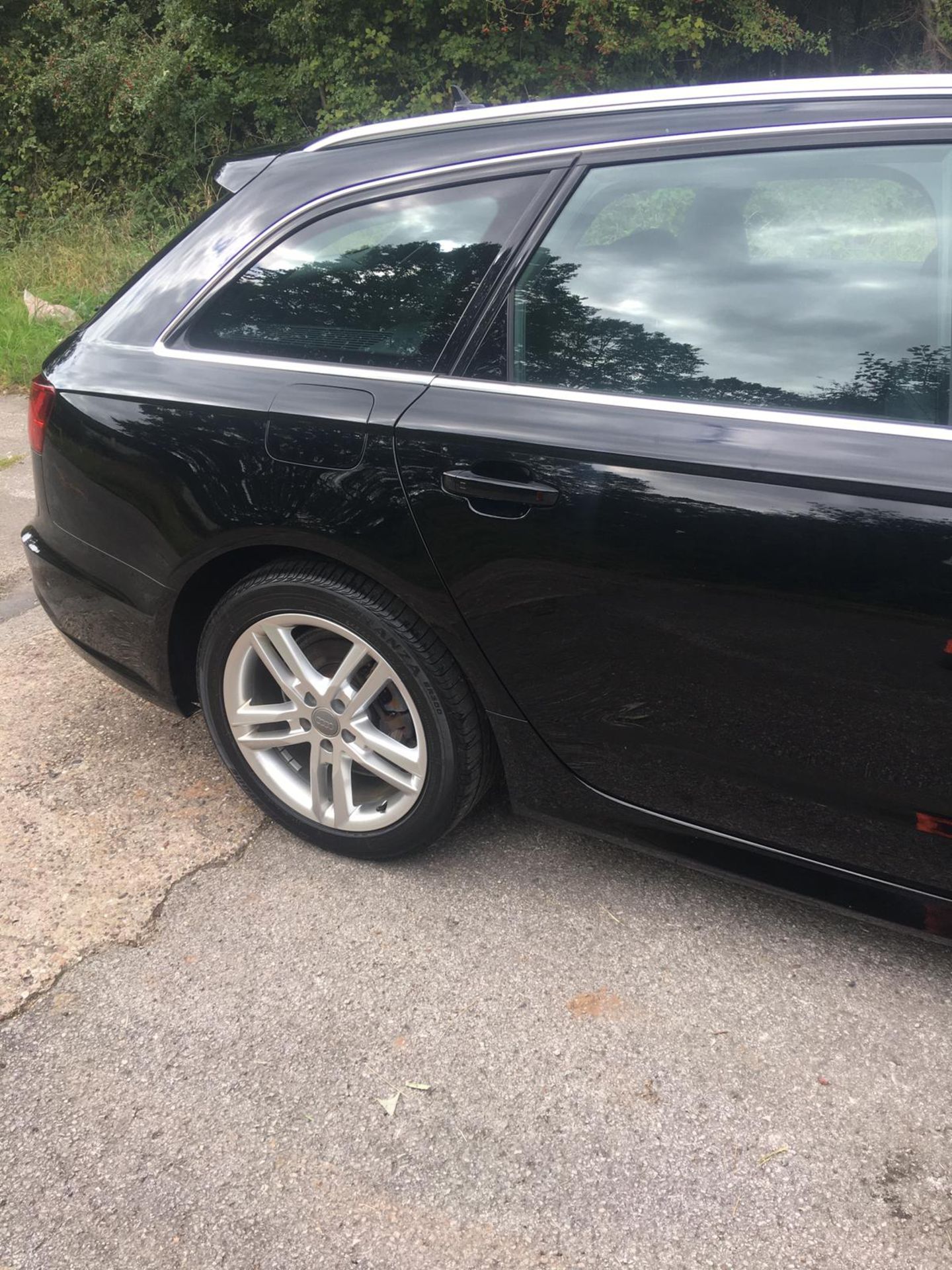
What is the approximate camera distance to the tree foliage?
1218cm

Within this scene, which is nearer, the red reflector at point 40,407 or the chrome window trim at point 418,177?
the chrome window trim at point 418,177

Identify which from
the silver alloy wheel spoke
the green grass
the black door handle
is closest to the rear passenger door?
the black door handle

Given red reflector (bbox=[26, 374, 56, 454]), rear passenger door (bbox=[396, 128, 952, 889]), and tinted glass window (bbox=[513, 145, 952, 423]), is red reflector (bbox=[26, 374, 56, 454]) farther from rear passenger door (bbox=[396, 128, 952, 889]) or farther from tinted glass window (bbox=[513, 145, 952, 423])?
tinted glass window (bbox=[513, 145, 952, 423])

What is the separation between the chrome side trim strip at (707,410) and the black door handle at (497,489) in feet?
0.56

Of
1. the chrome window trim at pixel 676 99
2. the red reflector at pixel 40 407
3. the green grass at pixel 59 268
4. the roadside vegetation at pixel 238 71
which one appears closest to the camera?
the chrome window trim at pixel 676 99

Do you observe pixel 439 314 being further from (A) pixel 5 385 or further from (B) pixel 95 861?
(A) pixel 5 385

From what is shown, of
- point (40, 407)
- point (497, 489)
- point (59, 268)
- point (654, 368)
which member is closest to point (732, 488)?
point (654, 368)

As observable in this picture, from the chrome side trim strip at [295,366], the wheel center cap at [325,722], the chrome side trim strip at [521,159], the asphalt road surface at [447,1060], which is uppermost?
the chrome side trim strip at [521,159]

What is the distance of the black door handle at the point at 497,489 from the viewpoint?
6.60ft

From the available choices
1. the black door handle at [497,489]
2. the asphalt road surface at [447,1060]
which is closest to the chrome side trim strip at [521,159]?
the black door handle at [497,489]

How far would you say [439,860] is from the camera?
2623 mm

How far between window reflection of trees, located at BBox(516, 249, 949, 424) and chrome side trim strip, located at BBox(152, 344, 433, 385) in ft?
0.85

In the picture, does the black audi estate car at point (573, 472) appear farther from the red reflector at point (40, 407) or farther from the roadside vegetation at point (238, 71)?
the roadside vegetation at point (238, 71)

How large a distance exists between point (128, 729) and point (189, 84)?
38.7 feet
